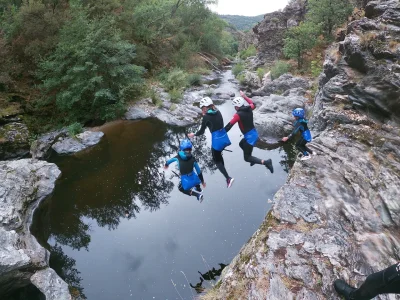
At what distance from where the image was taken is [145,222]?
10148mm

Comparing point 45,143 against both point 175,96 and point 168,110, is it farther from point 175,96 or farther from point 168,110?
point 175,96

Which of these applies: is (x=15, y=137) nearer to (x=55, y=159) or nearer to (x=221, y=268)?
(x=55, y=159)

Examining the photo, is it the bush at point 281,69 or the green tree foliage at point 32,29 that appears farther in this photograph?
the bush at point 281,69

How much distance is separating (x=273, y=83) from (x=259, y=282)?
71.3 feet

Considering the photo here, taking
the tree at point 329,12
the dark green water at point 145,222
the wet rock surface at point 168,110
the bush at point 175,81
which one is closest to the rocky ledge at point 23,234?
the dark green water at point 145,222

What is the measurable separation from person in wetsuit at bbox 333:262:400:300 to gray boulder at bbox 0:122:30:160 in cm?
1723

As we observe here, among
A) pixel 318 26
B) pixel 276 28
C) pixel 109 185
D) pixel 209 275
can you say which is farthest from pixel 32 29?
pixel 276 28

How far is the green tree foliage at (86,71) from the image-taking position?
17.9 meters

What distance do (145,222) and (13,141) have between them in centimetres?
1086

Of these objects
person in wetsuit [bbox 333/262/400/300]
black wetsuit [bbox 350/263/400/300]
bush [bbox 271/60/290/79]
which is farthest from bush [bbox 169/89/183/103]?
black wetsuit [bbox 350/263/400/300]

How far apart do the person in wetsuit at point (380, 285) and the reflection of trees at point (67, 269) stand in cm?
666

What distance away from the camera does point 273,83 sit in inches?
984

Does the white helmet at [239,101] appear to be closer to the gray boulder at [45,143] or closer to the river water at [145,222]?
the river water at [145,222]

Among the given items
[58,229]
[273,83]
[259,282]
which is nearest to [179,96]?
[273,83]
